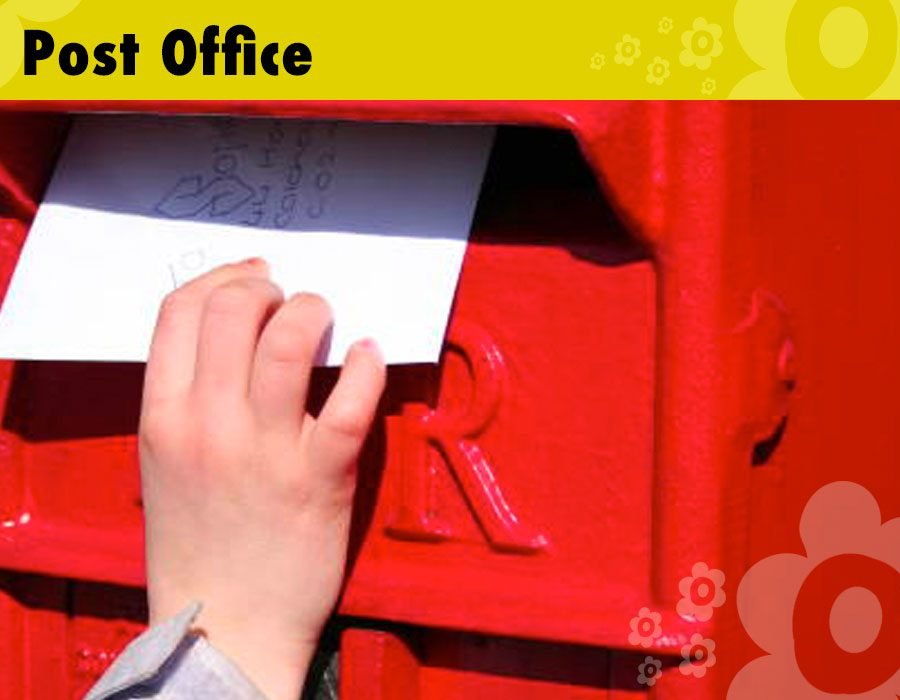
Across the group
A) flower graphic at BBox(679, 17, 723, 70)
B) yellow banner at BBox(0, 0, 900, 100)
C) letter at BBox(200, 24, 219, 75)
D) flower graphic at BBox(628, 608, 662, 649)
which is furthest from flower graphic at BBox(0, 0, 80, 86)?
flower graphic at BBox(628, 608, 662, 649)

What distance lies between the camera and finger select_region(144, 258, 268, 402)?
121 centimetres

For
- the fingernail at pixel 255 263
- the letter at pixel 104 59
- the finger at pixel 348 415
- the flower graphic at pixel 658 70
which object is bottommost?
the finger at pixel 348 415

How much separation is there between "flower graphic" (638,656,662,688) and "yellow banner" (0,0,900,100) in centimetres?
35

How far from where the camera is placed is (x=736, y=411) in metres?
1.14

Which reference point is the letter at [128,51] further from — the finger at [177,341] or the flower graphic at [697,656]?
the flower graphic at [697,656]

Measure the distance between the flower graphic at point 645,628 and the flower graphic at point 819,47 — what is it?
32cm

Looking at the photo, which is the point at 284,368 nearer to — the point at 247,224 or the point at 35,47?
the point at 247,224

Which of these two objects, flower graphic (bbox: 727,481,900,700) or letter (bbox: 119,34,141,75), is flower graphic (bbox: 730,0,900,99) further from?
letter (bbox: 119,34,141,75)

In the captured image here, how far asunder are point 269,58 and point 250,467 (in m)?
0.26

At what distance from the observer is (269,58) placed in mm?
1200

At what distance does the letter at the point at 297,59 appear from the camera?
3.86ft

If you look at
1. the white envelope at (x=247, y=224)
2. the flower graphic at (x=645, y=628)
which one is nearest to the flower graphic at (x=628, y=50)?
the white envelope at (x=247, y=224)

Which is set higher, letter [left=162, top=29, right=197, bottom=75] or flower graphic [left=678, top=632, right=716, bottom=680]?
letter [left=162, top=29, right=197, bottom=75]

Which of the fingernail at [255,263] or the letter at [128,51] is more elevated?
the letter at [128,51]
